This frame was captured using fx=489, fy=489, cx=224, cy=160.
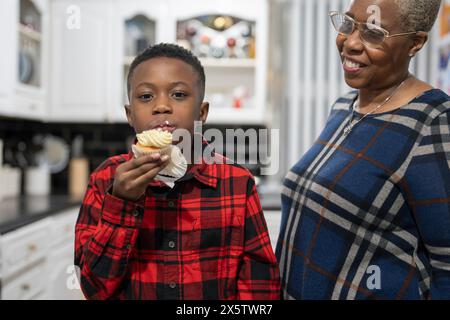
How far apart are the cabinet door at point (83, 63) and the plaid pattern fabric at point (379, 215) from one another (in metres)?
0.98

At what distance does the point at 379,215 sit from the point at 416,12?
22 centimetres

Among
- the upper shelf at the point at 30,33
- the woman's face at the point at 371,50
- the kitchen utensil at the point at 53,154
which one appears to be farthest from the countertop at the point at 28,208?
the woman's face at the point at 371,50

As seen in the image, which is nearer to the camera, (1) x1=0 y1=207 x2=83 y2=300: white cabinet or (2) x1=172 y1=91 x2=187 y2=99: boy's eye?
(2) x1=172 y1=91 x2=187 y2=99: boy's eye

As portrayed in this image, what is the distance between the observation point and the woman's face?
500mm

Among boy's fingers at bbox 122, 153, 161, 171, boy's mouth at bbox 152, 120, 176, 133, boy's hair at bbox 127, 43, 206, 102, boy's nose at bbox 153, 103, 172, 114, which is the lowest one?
boy's fingers at bbox 122, 153, 161, 171

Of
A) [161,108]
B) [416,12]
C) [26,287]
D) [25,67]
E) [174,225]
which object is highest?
[25,67]

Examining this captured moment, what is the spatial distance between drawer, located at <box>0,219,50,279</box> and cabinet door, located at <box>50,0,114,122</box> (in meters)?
0.48

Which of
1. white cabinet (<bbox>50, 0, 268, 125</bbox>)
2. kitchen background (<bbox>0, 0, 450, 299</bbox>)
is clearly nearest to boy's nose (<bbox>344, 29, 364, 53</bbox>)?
kitchen background (<bbox>0, 0, 450, 299</bbox>)

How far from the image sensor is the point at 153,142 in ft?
1.35

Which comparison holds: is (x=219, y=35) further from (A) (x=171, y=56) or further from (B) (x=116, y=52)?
(A) (x=171, y=56)

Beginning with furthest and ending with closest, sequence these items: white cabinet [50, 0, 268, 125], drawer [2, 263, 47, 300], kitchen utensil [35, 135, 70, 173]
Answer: kitchen utensil [35, 135, 70, 173], white cabinet [50, 0, 268, 125], drawer [2, 263, 47, 300]

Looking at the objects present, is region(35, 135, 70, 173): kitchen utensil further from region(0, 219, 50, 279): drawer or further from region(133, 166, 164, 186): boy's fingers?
region(133, 166, 164, 186): boy's fingers

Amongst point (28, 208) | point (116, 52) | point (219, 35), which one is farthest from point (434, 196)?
point (28, 208)

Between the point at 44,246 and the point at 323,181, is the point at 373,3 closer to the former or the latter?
the point at 323,181
